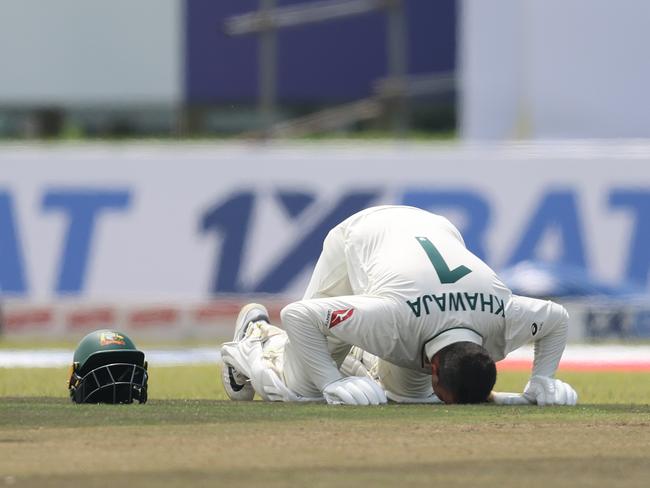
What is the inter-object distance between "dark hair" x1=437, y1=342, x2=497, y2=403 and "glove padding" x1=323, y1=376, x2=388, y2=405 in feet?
1.39

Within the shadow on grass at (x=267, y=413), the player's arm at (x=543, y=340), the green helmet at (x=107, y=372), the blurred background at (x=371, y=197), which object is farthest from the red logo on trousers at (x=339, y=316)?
the blurred background at (x=371, y=197)

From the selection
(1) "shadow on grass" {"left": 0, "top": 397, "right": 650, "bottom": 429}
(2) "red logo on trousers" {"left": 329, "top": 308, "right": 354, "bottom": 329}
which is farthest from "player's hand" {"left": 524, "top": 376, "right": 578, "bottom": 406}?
(2) "red logo on trousers" {"left": 329, "top": 308, "right": 354, "bottom": 329}

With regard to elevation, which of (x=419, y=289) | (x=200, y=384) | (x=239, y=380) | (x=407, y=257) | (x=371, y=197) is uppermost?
(x=407, y=257)

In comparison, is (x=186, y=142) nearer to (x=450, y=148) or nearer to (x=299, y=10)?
(x=450, y=148)

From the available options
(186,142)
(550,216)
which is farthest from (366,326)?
(186,142)

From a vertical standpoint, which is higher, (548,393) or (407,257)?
(407,257)

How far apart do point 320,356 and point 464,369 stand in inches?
35.3

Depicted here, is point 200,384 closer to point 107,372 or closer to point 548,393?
point 107,372

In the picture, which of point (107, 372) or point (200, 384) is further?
point (200, 384)

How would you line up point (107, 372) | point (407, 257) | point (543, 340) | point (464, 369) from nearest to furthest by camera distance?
point (464, 369) → point (107, 372) → point (407, 257) → point (543, 340)

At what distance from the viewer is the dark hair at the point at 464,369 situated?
999 cm

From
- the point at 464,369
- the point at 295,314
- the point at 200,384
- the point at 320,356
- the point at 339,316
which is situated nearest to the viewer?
the point at 464,369

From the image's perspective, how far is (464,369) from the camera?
10016 millimetres

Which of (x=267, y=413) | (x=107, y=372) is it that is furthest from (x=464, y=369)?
(x=107, y=372)
